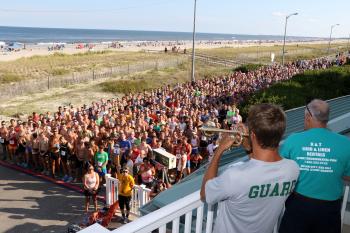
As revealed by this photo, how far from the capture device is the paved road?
9438mm

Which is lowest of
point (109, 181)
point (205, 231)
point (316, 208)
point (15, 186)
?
point (15, 186)

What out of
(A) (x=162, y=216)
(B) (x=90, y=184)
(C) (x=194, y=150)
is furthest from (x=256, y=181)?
(C) (x=194, y=150)

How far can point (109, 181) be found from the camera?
10.6 meters

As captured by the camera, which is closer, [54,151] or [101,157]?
[101,157]

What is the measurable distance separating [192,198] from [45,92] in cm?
3071

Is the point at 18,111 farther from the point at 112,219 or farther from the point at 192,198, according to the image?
the point at 192,198

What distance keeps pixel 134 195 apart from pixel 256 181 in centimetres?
816

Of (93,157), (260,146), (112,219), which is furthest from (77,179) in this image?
(260,146)

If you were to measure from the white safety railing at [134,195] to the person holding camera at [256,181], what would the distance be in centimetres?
731

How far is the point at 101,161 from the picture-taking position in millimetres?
11570

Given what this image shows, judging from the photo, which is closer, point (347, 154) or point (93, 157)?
point (347, 154)

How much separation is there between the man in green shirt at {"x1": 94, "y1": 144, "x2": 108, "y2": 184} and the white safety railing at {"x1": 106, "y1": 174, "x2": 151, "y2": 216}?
1.03 m

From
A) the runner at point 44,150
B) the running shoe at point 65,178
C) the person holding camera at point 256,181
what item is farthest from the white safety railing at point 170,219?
the runner at point 44,150

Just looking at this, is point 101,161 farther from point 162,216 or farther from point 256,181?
point 256,181
